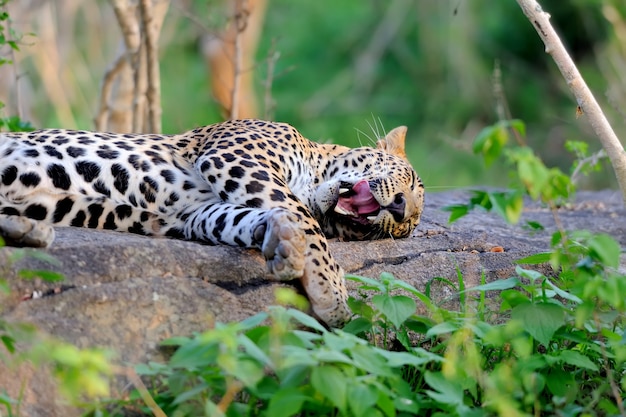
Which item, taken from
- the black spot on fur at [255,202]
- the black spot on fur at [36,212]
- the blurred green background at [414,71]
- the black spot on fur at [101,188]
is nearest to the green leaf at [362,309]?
the black spot on fur at [255,202]

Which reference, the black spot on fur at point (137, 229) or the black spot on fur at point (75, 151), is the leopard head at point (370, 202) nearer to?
the black spot on fur at point (137, 229)

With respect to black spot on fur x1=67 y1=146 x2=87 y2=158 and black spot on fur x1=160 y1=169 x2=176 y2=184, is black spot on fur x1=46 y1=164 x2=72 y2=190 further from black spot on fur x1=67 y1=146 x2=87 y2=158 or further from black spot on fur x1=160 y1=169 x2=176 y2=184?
black spot on fur x1=160 y1=169 x2=176 y2=184

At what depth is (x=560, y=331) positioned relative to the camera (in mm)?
4527

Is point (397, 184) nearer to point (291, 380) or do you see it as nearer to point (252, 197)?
point (252, 197)

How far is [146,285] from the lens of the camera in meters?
4.60

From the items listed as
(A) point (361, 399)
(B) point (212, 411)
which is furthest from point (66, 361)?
(A) point (361, 399)

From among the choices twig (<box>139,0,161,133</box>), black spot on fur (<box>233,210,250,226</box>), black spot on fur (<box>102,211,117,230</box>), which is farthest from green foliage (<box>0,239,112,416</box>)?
twig (<box>139,0,161,133</box>)

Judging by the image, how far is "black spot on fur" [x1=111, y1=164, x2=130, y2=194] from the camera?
5719 millimetres

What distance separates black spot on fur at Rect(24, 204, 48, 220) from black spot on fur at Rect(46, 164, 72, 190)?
6.9 inches

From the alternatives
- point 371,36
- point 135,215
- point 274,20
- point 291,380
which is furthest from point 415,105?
point 291,380

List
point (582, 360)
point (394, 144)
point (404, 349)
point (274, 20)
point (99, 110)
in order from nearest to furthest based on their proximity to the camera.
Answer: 1. point (582, 360)
2. point (404, 349)
3. point (394, 144)
4. point (99, 110)
5. point (274, 20)

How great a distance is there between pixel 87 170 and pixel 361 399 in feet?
9.00

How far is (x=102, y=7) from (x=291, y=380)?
1573 centimetres

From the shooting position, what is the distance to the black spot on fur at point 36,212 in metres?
5.41
